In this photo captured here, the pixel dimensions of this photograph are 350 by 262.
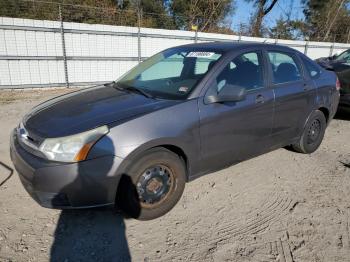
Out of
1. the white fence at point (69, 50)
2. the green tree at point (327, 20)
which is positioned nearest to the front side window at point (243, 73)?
the white fence at point (69, 50)

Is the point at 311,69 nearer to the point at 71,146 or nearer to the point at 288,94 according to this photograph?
the point at 288,94

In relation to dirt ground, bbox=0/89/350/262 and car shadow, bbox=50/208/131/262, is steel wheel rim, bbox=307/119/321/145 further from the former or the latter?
car shadow, bbox=50/208/131/262

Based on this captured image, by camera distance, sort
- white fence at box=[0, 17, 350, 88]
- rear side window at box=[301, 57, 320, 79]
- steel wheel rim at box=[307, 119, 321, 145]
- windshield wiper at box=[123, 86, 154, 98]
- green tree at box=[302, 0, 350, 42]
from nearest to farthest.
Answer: windshield wiper at box=[123, 86, 154, 98]
rear side window at box=[301, 57, 320, 79]
steel wheel rim at box=[307, 119, 321, 145]
white fence at box=[0, 17, 350, 88]
green tree at box=[302, 0, 350, 42]

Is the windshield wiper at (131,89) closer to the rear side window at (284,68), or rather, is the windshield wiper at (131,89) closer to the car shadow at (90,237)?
the car shadow at (90,237)

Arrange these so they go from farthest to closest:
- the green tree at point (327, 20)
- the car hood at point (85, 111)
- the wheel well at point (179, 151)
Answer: the green tree at point (327, 20) → the wheel well at point (179, 151) → the car hood at point (85, 111)

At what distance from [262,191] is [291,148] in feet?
5.14

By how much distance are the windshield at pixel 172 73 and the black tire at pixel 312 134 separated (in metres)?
2.02

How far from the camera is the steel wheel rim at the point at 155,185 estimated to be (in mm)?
2914

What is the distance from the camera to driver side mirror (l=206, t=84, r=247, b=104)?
10.4ft

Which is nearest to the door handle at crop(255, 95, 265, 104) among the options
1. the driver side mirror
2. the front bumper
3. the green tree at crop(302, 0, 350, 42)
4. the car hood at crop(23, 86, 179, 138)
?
the driver side mirror

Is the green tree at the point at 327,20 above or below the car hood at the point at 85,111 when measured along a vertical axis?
above

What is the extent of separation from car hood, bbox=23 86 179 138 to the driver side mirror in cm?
42

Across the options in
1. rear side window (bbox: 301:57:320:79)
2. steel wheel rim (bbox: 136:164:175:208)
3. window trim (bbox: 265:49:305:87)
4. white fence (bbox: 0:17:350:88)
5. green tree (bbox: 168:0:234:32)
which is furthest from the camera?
green tree (bbox: 168:0:234:32)

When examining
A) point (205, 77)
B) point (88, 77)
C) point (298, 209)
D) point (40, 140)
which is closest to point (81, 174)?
point (40, 140)
